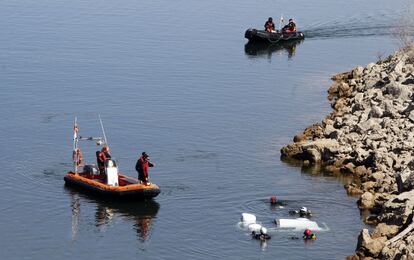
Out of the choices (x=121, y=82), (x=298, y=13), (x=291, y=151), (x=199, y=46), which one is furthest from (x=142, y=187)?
(x=298, y=13)

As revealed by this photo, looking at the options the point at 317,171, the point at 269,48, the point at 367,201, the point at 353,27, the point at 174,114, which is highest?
the point at 353,27

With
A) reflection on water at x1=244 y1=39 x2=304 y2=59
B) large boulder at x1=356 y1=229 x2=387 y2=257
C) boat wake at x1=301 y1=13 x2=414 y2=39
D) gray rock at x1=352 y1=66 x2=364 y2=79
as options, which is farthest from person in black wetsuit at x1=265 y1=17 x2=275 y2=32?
large boulder at x1=356 y1=229 x2=387 y2=257

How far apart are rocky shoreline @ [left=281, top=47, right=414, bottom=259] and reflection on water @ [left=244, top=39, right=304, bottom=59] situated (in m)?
17.1

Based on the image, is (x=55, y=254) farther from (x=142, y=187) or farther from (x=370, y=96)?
(x=370, y=96)

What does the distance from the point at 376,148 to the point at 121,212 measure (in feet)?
47.6

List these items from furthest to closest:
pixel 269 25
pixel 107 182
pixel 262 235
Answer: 1. pixel 269 25
2. pixel 107 182
3. pixel 262 235

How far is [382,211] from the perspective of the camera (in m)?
48.1

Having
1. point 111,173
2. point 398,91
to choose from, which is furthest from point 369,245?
point 398,91

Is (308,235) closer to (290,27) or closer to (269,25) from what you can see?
(269,25)

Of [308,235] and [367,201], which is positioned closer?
[308,235]

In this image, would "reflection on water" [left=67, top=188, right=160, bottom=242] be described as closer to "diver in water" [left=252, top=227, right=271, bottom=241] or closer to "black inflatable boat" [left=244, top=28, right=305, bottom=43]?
"diver in water" [left=252, top=227, right=271, bottom=241]

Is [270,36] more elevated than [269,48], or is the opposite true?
[270,36]

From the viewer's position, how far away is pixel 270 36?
95.8 metres

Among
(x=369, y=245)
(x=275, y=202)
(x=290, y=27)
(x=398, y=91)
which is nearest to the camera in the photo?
(x=369, y=245)
